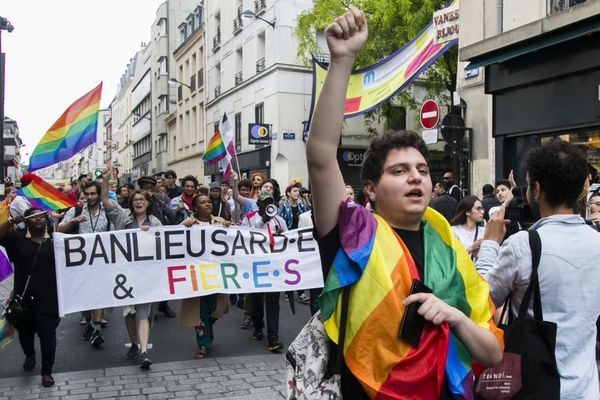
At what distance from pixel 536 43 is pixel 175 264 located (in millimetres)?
6689

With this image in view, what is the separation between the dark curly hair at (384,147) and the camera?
2303 mm

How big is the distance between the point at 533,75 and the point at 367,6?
34.9 ft

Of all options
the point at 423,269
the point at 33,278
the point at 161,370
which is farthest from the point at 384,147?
the point at 33,278

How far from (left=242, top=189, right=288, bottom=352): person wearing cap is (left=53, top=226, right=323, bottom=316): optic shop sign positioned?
0.21 meters

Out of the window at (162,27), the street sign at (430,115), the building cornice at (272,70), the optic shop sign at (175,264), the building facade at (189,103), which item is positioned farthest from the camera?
the window at (162,27)

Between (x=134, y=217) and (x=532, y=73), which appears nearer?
(x=134, y=217)

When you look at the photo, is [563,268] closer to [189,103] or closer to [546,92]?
[546,92]

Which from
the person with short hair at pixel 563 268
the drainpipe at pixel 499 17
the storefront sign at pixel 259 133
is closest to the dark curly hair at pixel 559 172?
the person with short hair at pixel 563 268

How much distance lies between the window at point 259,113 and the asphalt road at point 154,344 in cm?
1896

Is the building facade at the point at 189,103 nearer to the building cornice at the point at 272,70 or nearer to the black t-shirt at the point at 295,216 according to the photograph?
the building cornice at the point at 272,70

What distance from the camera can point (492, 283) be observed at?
2713 mm

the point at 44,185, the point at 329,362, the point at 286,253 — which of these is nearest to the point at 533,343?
the point at 329,362

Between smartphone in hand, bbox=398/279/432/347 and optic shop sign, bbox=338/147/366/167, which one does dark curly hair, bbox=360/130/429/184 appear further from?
optic shop sign, bbox=338/147/366/167

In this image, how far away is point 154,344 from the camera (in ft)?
25.5
